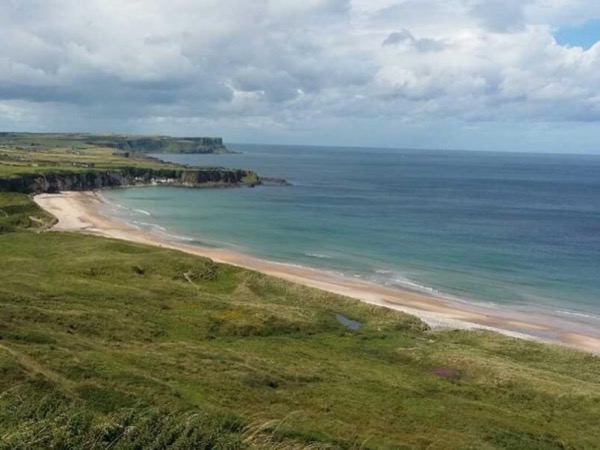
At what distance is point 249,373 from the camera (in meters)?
41.1

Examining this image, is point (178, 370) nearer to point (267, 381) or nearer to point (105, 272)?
point (267, 381)

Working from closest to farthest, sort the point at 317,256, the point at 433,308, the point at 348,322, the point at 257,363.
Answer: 1. the point at 257,363
2. the point at 348,322
3. the point at 433,308
4. the point at 317,256

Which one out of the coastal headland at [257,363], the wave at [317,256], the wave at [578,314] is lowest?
the wave at [317,256]

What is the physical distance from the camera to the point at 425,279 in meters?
92.4

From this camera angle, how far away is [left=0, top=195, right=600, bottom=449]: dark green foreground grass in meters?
28.2

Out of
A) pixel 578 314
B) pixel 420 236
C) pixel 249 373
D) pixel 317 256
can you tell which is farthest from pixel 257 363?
pixel 420 236

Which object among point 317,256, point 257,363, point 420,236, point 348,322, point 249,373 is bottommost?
point 317,256

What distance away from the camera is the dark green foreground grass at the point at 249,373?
92.5 feet

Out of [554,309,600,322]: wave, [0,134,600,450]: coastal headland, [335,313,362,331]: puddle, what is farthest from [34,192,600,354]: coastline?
[335,313,362,331]: puddle

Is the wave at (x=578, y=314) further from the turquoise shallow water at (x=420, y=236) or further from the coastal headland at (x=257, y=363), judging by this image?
the coastal headland at (x=257, y=363)

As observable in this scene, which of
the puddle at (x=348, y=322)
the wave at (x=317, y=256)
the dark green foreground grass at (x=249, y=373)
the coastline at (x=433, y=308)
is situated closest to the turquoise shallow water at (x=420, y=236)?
the wave at (x=317, y=256)

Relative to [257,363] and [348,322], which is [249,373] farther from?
[348,322]

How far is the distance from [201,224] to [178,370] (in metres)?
101

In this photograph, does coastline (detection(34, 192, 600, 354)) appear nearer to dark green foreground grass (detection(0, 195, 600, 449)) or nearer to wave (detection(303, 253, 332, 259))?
dark green foreground grass (detection(0, 195, 600, 449))
